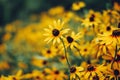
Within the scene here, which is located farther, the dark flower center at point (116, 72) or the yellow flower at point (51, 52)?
the yellow flower at point (51, 52)

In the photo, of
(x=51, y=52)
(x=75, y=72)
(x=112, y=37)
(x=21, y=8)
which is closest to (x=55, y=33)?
(x=75, y=72)

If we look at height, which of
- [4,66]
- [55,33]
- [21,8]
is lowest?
[55,33]

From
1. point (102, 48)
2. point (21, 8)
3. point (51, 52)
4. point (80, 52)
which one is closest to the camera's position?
point (102, 48)

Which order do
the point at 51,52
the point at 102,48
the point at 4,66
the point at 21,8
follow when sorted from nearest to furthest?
the point at 102,48 < the point at 51,52 < the point at 4,66 < the point at 21,8

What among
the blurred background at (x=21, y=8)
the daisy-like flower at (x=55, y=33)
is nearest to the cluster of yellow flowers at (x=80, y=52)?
the daisy-like flower at (x=55, y=33)

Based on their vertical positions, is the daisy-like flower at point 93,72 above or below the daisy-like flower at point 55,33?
below

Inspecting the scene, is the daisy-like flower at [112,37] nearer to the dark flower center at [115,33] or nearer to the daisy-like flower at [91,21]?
the dark flower center at [115,33]

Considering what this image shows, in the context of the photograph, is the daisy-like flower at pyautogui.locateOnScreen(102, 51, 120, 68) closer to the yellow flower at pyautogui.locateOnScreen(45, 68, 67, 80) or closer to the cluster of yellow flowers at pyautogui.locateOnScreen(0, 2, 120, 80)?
the cluster of yellow flowers at pyautogui.locateOnScreen(0, 2, 120, 80)

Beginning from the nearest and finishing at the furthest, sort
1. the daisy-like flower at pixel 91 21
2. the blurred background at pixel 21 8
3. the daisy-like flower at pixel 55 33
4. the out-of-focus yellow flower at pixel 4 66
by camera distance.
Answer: the daisy-like flower at pixel 55 33 → the daisy-like flower at pixel 91 21 → the out-of-focus yellow flower at pixel 4 66 → the blurred background at pixel 21 8

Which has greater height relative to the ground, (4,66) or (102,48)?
(4,66)

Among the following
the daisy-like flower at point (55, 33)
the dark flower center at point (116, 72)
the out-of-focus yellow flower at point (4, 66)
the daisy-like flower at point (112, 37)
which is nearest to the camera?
the daisy-like flower at point (112, 37)

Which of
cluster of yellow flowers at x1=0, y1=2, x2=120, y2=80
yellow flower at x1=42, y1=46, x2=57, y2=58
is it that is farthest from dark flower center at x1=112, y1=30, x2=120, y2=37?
yellow flower at x1=42, y1=46, x2=57, y2=58

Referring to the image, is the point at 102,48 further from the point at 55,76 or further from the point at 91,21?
the point at 55,76
